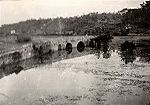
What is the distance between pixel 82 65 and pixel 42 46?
8.04ft

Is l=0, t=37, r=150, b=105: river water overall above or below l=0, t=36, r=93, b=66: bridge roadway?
below

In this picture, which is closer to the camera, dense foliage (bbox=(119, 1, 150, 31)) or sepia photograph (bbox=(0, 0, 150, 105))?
sepia photograph (bbox=(0, 0, 150, 105))

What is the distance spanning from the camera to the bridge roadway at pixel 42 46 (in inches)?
294

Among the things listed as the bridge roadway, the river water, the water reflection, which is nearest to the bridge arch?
the bridge roadway

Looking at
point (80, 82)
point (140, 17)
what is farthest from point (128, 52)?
point (80, 82)

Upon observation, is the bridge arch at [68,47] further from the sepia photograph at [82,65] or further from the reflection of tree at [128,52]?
the reflection of tree at [128,52]

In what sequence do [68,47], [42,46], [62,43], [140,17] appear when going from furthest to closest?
[68,47] → [62,43] → [42,46] → [140,17]

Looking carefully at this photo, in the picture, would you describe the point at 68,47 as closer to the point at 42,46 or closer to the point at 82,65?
the point at 42,46

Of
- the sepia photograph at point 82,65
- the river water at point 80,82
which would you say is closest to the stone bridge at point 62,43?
the sepia photograph at point 82,65

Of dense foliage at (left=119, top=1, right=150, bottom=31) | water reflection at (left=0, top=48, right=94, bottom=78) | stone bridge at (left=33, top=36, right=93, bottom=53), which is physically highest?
dense foliage at (left=119, top=1, right=150, bottom=31)

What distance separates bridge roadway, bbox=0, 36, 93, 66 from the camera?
7.47 metres

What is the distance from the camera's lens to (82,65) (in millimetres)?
7430

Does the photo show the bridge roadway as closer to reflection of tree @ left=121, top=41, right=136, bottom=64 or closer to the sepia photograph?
the sepia photograph

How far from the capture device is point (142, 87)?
201 inches
